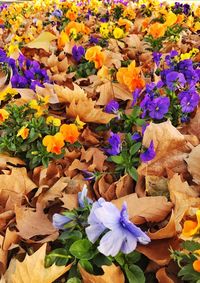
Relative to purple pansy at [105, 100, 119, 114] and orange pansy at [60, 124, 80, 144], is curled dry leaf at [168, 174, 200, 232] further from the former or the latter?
purple pansy at [105, 100, 119, 114]

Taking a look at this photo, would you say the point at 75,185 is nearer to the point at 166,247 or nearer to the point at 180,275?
the point at 166,247

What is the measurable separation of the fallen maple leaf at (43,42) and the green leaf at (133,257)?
96.3 inches

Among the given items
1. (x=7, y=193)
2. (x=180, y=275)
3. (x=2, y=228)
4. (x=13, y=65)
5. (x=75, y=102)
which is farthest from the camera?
(x=13, y=65)

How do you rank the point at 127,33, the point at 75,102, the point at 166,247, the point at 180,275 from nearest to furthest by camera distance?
the point at 180,275 → the point at 166,247 → the point at 75,102 → the point at 127,33

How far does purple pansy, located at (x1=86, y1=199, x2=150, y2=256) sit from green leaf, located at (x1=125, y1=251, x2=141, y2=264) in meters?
0.09

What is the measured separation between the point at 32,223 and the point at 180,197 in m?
0.61

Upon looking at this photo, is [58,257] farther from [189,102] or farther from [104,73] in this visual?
[104,73]

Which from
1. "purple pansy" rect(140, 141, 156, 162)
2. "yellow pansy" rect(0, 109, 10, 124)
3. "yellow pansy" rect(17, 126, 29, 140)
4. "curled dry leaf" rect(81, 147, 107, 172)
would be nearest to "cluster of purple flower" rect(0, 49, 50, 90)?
"yellow pansy" rect(0, 109, 10, 124)

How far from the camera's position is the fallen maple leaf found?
3.71 meters

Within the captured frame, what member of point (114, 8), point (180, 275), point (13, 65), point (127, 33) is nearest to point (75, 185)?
point (180, 275)

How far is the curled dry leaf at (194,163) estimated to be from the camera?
1971 mm

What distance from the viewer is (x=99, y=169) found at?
7.06 ft

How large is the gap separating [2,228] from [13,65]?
1.44 meters

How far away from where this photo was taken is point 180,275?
1.47 meters
